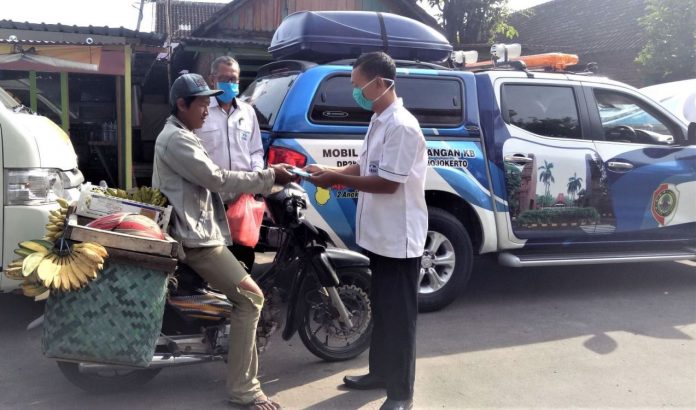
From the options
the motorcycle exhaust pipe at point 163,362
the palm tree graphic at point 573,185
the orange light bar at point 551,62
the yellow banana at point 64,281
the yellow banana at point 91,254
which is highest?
the orange light bar at point 551,62

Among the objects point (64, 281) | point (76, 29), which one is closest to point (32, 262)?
point (64, 281)

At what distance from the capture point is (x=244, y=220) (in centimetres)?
372

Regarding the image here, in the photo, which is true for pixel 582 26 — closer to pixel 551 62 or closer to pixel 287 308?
pixel 551 62

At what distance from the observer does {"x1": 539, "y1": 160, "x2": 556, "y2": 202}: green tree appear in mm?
5180

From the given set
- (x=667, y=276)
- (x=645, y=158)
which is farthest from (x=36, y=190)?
(x=667, y=276)

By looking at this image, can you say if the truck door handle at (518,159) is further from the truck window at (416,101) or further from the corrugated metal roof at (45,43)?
the corrugated metal roof at (45,43)

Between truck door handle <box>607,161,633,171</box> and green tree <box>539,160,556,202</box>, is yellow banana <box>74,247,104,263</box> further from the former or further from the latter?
truck door handle <box>607,161,633,171</box>

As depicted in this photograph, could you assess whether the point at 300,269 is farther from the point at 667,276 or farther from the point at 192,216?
the point at 667,276

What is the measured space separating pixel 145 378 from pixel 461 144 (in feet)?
9.79

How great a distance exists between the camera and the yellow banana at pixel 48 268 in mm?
2686

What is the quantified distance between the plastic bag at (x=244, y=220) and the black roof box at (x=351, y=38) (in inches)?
73.4

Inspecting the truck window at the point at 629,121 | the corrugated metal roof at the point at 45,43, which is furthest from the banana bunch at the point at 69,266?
the corrugated metal roof at the point at 45,43

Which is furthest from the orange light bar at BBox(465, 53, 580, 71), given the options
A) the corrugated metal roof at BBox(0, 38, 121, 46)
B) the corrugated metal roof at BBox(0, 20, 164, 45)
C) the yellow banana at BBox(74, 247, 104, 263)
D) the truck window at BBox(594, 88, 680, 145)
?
the corrugated metal roof at BBox(0, 38, 121, 46)

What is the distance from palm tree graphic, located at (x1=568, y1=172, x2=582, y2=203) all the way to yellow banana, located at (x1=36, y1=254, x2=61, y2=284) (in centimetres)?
410
